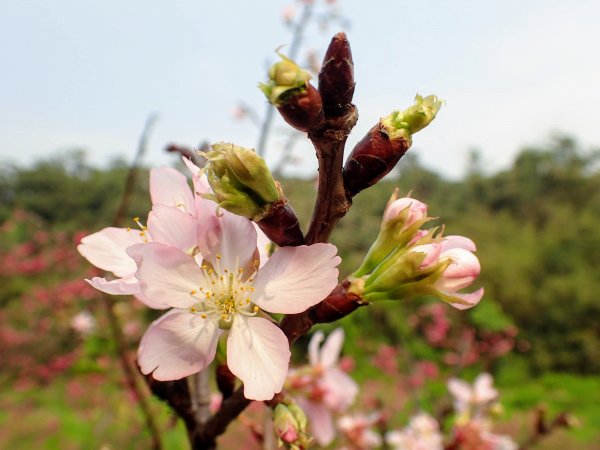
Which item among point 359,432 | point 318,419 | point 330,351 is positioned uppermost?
point 330,351

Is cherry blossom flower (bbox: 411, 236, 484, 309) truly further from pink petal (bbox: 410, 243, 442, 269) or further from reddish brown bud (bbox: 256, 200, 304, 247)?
reddish brown bud (bbox: 256, 200, 304, 247)

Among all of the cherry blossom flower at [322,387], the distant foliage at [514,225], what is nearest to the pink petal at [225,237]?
the cherry blossom flower at [322,387]

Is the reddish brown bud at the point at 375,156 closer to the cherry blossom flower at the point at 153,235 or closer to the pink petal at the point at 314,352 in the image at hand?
the cherry blossom flower at the point at 153,235

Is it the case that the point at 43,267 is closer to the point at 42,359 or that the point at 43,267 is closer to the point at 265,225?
the point at 42,359

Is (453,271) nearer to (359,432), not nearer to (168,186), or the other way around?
(168,186)

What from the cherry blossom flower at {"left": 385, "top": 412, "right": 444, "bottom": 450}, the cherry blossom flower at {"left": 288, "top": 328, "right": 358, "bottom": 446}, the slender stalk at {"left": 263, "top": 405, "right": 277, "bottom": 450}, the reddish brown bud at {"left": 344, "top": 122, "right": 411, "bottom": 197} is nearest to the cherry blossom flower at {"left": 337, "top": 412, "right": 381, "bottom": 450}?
the cherry blossom flower at {"left": 385, "top": 412, "right": 444, "bottom": 450}

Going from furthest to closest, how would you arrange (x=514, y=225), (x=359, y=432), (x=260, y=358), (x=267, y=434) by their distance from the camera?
(x=514, y=225)
(x=359, y=432)
(x=267, y=434)
(x=260, y=358)

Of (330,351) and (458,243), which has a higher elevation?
(458,243)

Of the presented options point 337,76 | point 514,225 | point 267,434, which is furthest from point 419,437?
point 514,225
